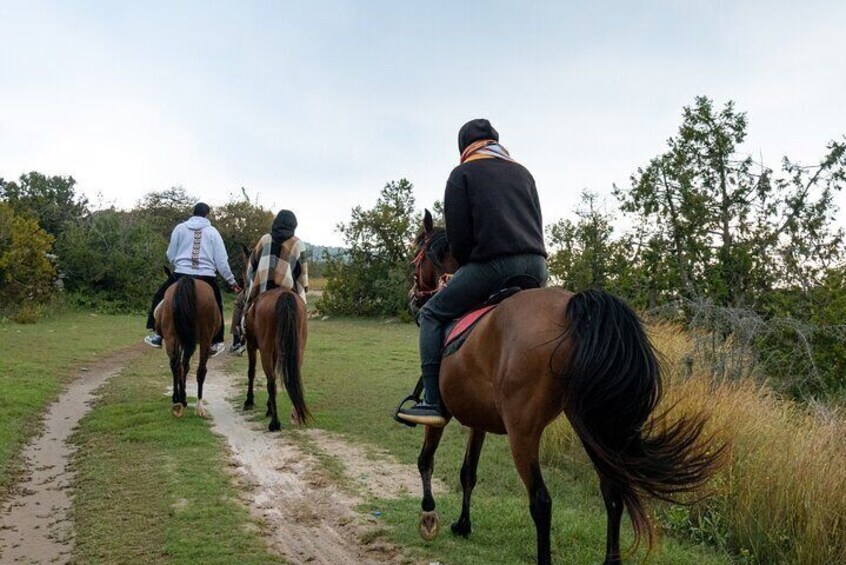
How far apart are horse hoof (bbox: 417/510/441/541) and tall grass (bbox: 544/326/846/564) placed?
1.91 m

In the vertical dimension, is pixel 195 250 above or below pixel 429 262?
above

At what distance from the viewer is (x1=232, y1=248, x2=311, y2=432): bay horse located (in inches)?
316

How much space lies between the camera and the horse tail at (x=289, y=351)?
26.2 feet

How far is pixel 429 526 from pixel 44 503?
3346 mm

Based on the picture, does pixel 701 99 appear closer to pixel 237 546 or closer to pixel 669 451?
pixel 669 451

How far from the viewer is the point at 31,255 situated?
22.0m

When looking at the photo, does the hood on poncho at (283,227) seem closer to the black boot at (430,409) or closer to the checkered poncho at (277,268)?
the checkered poncho at (277,268)

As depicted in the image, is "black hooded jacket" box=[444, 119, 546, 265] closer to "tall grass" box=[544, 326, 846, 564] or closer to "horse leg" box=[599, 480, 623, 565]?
"tall grass" box=[544, 326, 846, 564]

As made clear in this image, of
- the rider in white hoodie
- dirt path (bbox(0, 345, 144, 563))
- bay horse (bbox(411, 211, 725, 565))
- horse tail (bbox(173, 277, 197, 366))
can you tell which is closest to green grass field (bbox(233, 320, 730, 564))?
bay horse (bbox(411, 211, 725, 565))

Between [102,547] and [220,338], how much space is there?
17.8 ft

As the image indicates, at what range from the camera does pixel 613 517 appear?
12.8 feet

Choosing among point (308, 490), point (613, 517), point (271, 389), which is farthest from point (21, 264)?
point (613, 517)

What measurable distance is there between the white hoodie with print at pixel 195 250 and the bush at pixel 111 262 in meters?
18.3

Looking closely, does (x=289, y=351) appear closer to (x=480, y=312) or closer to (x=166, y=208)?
(x=480, y=312)
